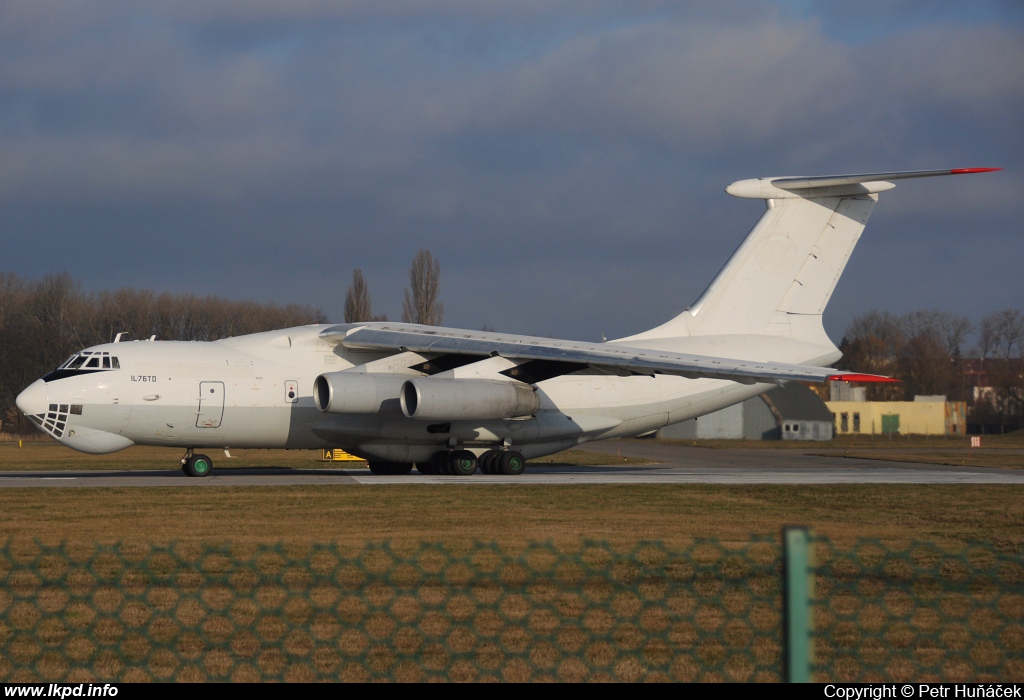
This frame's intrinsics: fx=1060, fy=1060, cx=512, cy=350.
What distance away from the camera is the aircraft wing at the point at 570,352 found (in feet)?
56.4

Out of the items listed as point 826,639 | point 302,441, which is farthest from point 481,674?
point 302,441

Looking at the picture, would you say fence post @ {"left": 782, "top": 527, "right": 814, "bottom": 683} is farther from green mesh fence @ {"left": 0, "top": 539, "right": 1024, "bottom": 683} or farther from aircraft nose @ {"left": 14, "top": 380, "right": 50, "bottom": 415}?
aircraft nose @ {"left": 14, "top": 380, "right": 50, "bottom": 415}

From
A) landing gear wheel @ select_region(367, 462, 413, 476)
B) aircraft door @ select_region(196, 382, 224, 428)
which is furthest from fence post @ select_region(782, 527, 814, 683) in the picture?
landing gear wheel @ select_region(367, 462, 413, 476)

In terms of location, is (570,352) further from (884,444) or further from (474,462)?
(884,444)

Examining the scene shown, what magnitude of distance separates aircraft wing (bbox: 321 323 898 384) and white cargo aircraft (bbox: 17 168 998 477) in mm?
38

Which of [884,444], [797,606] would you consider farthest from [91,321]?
[797,606]

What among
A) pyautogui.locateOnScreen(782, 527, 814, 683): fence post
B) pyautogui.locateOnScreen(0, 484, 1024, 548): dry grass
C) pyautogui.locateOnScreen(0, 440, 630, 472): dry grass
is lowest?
pyautogui.locateOnScreen(0, 440, 630, 472): dry grass

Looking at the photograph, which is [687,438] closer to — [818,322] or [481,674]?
[818,322]

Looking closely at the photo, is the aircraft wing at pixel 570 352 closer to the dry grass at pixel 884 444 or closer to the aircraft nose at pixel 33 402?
the aircraft nose at pixel 33 402

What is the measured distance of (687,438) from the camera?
52750mm

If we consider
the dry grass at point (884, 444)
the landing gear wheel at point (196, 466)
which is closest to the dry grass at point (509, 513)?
the landing gear wheel at point (196, 466)

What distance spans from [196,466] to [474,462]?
4801 millimetres

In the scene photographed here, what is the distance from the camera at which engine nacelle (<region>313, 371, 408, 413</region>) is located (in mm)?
17125

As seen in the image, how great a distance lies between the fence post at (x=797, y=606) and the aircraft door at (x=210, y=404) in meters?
15.4
